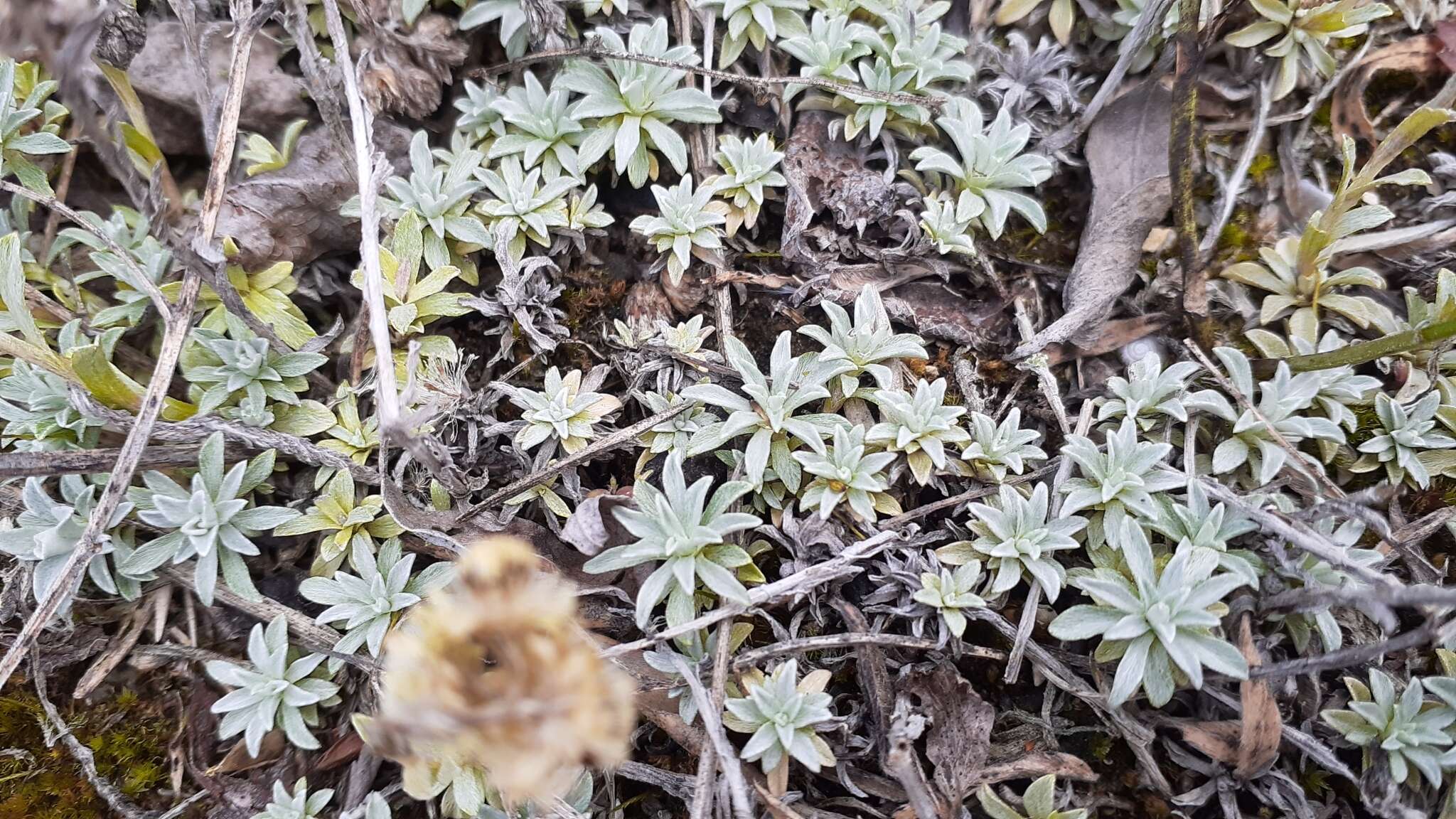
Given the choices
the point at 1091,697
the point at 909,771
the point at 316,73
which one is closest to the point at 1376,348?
the point at 1091,697

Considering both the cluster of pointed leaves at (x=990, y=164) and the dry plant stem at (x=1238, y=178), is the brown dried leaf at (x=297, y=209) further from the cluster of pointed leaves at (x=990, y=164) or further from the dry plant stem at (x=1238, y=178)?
the dry plant stem at (x=1238, y=178)

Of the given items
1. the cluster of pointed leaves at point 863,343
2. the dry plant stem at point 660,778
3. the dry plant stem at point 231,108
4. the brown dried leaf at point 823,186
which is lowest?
the dry plant stem at point 660,778

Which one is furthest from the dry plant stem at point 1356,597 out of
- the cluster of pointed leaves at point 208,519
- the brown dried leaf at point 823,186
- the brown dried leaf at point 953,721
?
the cluster of pointed leaves at point 208,519

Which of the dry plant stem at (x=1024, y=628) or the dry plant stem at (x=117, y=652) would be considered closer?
the dry plant stem at (x=1024, y=628)

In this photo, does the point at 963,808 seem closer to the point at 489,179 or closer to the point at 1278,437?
the point at 1278,437

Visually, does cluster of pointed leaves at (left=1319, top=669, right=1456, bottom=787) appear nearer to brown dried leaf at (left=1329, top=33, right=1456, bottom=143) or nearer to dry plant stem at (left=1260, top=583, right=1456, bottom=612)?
dry plant stem at (left=1260, top=583, right=1456, bottom=612)

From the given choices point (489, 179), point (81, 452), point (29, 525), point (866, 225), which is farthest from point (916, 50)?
point (29, 525)

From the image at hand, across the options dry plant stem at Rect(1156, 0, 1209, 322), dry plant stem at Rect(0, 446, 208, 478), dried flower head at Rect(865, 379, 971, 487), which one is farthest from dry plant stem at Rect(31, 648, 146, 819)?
dry plant stem at Rect(1156, 0, 1209, 322)

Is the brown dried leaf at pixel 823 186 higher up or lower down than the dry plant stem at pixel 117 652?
higher up
